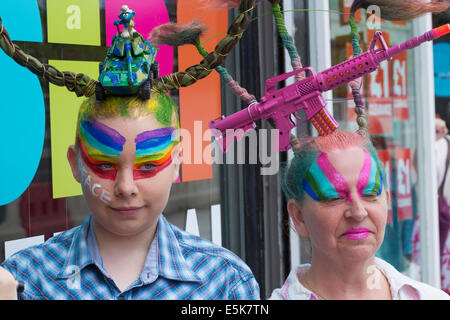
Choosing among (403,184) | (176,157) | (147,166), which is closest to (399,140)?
(403,184)

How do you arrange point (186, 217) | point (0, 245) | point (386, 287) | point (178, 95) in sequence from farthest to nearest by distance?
point (186, 217) < point (178, 95) < point (0, 245) < point (386, 287)

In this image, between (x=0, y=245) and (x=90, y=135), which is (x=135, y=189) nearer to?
(x=90, y=135)

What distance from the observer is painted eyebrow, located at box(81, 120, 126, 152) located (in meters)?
1.26

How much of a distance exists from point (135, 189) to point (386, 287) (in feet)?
2.22

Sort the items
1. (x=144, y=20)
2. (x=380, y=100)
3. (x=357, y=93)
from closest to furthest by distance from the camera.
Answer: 1. (x=357, y=93)
2. (x=144, y=20)
3. (x=380, y=100)

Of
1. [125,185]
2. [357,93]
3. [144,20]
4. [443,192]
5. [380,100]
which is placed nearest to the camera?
[125,185]

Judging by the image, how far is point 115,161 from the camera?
127cm

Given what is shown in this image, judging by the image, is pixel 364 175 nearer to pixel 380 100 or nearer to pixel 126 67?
pixel 126 67

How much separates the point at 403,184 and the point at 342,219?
4.10 ft

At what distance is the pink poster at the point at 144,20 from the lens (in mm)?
1697

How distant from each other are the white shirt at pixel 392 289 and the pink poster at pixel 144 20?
72 centimetres

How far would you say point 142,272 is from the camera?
4.43 ft
